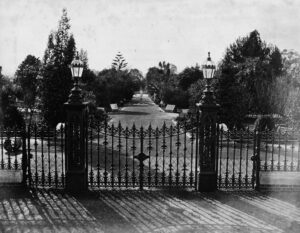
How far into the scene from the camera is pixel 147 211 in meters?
9.41

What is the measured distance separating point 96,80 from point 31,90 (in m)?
9.30

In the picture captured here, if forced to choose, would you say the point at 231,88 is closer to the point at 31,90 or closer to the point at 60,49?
the point at 60,49

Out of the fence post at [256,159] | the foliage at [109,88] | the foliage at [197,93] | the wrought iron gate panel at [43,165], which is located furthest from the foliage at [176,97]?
the fence post at [256,159]

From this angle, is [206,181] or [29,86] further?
[29,86]

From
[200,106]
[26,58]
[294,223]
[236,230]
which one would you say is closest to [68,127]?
[200,106]

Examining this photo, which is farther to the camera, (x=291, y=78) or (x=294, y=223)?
(x=291, y=78)

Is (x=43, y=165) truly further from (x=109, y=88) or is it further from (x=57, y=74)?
(x=109, y=88)

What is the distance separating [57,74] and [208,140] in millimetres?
12482

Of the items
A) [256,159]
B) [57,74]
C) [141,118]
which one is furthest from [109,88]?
[256,159]

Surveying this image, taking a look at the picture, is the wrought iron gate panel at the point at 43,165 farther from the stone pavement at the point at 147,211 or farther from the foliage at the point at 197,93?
the foliage at the point at 197,93

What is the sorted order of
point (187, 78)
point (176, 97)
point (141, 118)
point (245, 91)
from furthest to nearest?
point (187, 78)
point (176, 97)
point (141, 118)
point (245, 91)

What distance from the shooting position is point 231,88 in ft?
84.0

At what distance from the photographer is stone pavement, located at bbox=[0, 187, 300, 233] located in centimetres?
841

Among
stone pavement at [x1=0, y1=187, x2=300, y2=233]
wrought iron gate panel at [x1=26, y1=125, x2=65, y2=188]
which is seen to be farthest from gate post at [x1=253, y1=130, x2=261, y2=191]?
wrought iron gate panel at [x1=26, y1=125, x2=65, y2=188]
